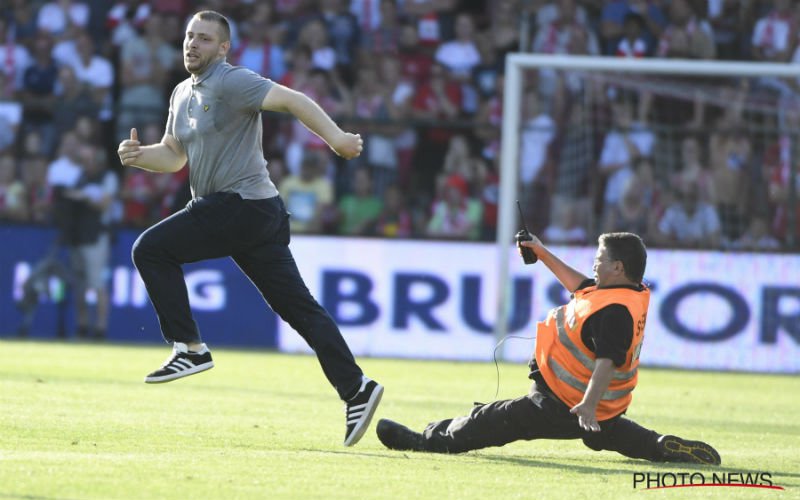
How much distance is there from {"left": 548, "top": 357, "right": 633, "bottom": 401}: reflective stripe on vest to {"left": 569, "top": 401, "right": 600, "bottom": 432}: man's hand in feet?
1.02

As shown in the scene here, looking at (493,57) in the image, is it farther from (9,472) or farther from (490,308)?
(9,472)

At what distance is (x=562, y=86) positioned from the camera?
728 inches

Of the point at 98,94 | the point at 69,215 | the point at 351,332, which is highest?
the point at 98,94

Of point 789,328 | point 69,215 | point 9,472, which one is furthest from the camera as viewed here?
point 69,215

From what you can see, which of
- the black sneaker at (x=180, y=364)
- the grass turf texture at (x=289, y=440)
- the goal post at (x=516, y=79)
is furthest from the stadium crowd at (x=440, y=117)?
the black sneaker at (x=180, y=364)

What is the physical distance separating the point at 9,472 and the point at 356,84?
1358 centimetres

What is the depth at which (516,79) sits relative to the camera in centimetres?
1725

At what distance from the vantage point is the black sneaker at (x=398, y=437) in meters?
7.55

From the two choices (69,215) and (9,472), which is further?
(69,215)

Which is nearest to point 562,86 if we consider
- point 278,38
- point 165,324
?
point 278,38

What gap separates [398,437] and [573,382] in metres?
1.02

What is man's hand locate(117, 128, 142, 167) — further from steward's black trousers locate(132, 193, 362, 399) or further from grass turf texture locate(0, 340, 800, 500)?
grass turf texture locate(0, 340, 800, 500)

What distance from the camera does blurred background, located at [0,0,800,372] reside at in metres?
17.0

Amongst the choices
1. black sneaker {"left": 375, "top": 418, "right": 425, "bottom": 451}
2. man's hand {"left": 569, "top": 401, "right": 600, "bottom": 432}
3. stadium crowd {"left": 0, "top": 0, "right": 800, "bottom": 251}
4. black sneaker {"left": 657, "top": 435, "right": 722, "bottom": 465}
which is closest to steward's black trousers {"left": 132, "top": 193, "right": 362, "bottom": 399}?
black sneaker {"left": 375, "top": 418, "right": 425, "bottom": 451}
